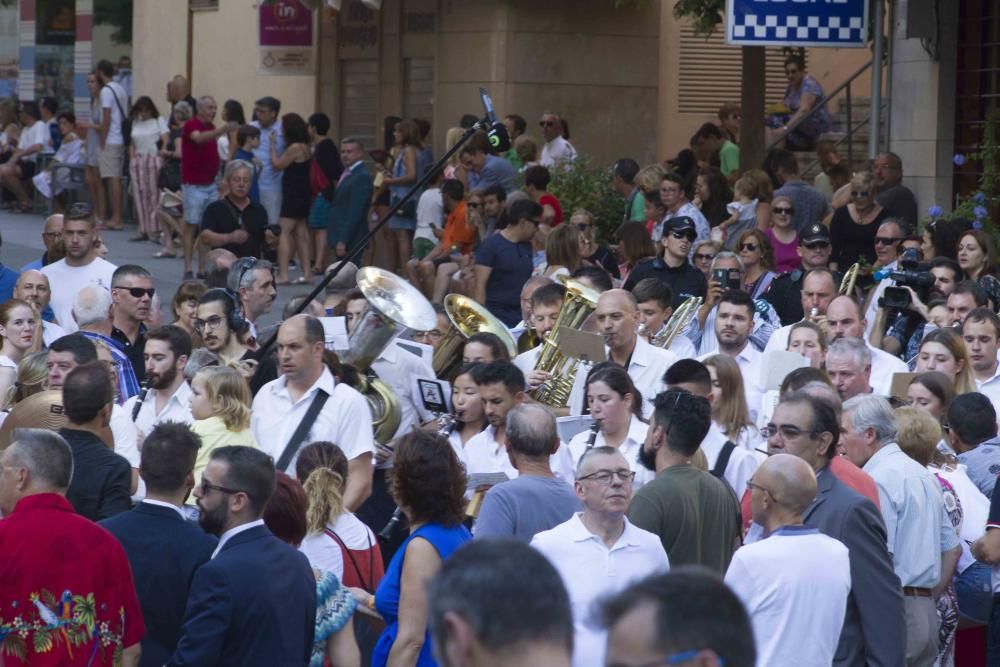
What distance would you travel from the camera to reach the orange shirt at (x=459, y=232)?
14.8 m

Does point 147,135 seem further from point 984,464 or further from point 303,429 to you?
point 984,464

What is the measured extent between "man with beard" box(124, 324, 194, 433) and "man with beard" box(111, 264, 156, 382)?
1.25m

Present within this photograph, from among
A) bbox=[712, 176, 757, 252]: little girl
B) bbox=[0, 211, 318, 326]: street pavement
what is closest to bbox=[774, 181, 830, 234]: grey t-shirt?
bbox=[712, 176, 757, 252]: little girl

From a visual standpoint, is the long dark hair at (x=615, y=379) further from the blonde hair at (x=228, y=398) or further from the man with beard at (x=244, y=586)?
the man with beard at (x=244, y=586)

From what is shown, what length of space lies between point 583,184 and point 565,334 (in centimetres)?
777

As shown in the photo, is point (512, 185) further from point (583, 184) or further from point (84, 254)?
point (84, 254)

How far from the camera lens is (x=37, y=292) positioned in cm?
971

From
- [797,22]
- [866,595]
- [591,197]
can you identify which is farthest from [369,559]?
[591,197]

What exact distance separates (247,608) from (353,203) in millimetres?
12164

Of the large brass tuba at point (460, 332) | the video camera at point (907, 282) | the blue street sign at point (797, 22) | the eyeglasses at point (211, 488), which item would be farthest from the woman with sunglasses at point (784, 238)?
the eyeglasses at point (211, 488)

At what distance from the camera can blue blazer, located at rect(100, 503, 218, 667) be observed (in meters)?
5.48

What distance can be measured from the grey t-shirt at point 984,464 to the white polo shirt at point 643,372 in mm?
1634

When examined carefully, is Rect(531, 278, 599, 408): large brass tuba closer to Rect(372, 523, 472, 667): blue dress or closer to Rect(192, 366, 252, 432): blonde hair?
Rect(192, 366, 252, 432): blonde hair

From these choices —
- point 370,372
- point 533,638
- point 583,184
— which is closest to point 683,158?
point 583,184
